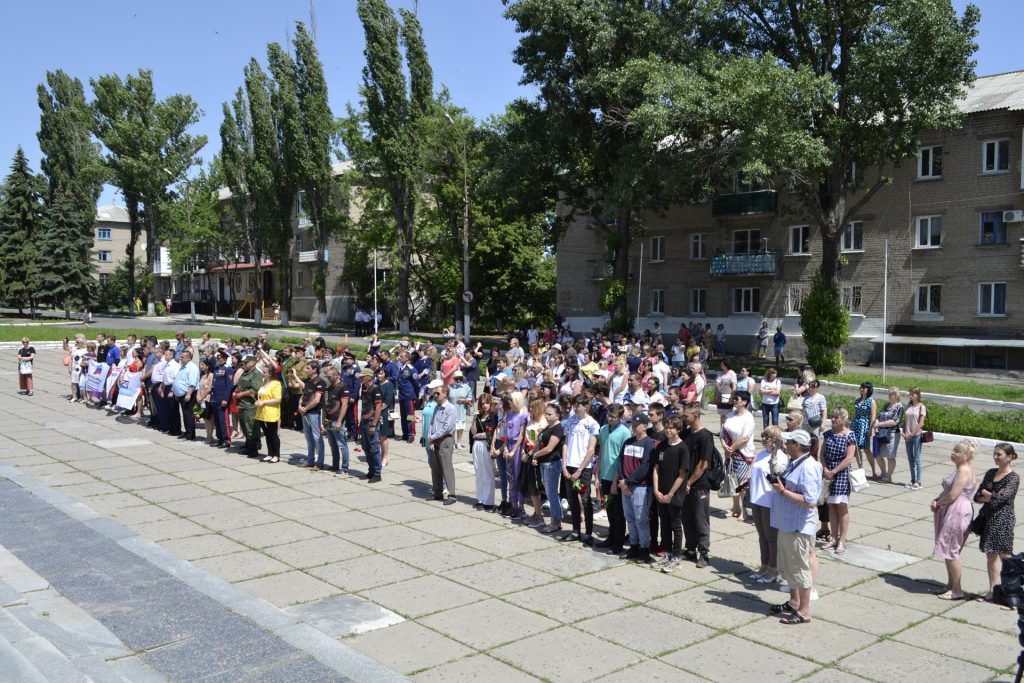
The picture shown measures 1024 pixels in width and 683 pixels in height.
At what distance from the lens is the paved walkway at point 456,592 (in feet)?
22.2

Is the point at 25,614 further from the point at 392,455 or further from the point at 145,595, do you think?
the point at 392,455

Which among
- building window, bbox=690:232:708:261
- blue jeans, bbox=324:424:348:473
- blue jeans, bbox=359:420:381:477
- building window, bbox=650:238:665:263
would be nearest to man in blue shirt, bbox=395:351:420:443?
blue jeans, bbox=324:424:348:473

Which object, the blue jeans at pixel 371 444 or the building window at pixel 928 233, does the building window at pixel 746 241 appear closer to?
the building window at pixel 928 233

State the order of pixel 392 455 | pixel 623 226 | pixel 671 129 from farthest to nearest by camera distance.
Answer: pixel 623 226 → pixel 671 129 → pixel 392 455

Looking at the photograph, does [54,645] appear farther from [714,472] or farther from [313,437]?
[313,437]

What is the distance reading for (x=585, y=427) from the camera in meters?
10.1

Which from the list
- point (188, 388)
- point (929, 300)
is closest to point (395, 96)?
point (929, 300)

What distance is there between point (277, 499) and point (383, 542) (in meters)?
2.78

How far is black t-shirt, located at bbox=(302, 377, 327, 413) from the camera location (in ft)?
44.7

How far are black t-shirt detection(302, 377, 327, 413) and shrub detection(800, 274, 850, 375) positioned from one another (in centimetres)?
2129

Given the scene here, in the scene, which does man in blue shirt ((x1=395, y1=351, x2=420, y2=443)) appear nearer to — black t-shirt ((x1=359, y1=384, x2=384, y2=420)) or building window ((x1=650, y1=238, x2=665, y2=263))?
black t-shirt ((x1=359, y1=384, x2=384, y2=420))

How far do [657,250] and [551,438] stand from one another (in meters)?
35.0

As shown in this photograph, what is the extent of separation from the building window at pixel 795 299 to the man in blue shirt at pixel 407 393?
1010 inches

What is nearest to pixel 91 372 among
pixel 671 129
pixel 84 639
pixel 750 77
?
pixel 84 639
